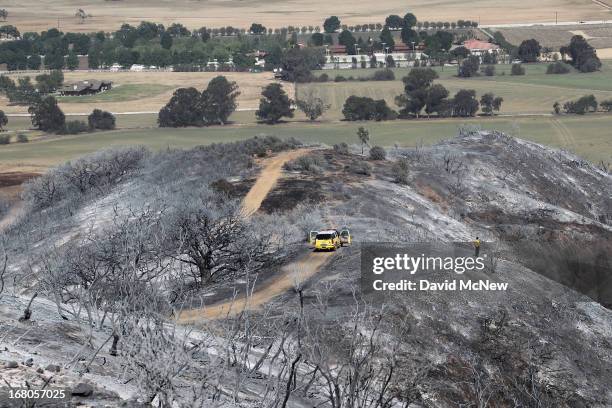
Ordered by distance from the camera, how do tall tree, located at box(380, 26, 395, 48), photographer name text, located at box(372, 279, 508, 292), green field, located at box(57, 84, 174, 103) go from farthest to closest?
1. tall tree, located at box(380, 26, 395, 48)
2. green field, located at box(57, 84, 174, 103)
3. photographer name text, located at box(372, 279, 508, 292)

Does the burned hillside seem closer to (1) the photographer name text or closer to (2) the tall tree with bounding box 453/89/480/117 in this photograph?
(1) the photographer name text

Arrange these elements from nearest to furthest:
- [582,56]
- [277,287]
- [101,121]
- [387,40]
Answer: [277,287], [101,121], [582,56], [387,40]

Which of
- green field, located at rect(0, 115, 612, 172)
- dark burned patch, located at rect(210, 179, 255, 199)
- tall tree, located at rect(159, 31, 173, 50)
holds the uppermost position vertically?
tall tree, located at rect(159, 31, 173, 50)

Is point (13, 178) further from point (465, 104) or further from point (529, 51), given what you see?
point (529, 51)

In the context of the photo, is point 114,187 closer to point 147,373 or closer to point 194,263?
point 194,263

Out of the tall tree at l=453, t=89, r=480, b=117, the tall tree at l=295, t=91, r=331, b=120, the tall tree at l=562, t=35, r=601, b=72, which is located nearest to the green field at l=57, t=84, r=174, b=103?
the tall tree at l=295, t=91, r=331, b=120

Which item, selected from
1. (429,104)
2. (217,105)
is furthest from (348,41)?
(217,105)

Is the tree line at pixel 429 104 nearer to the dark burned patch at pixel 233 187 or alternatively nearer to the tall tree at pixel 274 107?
the tall tree at pixel 274 107

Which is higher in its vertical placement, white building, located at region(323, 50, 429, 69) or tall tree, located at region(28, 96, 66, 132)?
white building, located at region(323, 50, 429, 69)
